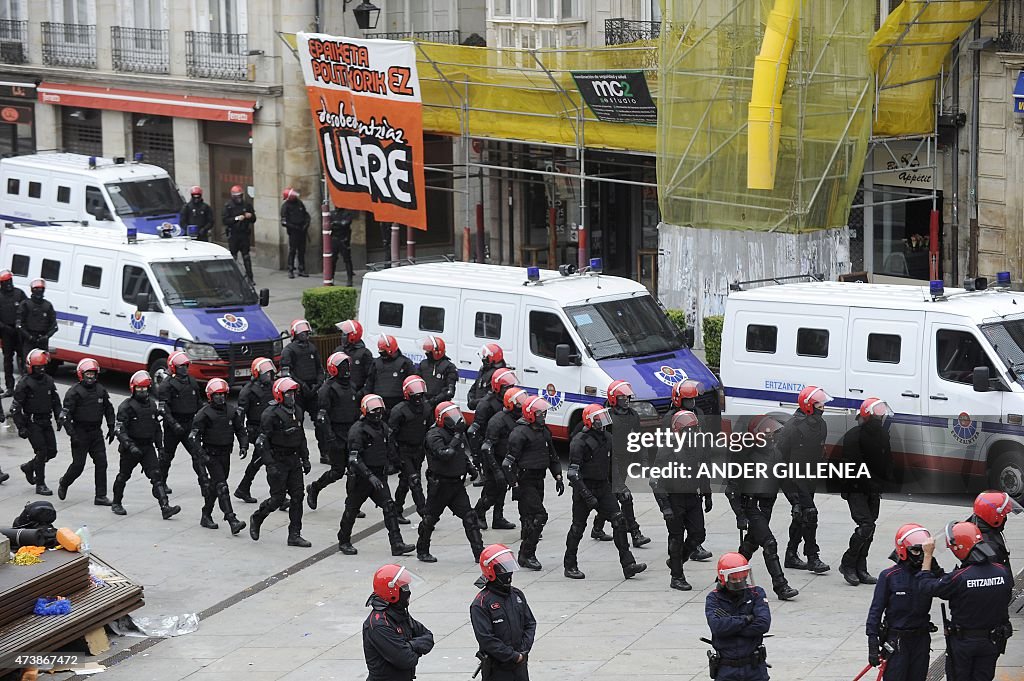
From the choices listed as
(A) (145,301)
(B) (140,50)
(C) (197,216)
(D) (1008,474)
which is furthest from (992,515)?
(B) (140,50)

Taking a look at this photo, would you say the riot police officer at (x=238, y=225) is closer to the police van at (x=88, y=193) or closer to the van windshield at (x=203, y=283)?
the police van at (x=88, y=193)

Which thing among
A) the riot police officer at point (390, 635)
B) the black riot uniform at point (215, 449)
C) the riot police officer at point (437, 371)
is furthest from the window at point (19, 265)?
the riot police officer at point (390, 635)

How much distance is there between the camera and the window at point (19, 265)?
80.7ft

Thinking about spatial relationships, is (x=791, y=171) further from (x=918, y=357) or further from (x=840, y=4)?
(x=918, y=357)

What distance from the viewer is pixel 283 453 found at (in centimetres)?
1691

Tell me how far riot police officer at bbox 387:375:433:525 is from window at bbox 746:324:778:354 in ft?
11.9

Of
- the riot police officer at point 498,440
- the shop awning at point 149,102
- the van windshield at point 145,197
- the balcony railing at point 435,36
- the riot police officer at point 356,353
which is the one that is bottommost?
the riot police officer at point 498,440

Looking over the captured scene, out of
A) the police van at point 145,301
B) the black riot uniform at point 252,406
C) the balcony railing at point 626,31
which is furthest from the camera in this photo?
the balcony railing at point 626,31

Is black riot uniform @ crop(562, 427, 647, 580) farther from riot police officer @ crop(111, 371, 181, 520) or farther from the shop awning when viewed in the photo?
the shop awning

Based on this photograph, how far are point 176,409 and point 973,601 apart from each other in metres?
9.16

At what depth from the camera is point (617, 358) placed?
19.5 metres

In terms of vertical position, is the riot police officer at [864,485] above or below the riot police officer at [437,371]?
below

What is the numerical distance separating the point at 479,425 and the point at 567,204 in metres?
13.4

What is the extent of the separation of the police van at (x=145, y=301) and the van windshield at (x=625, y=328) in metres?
5.25
